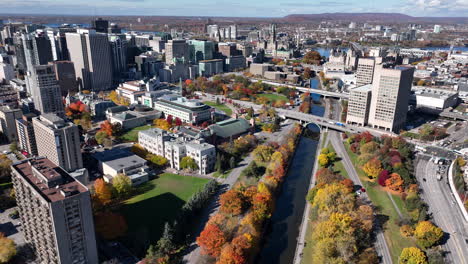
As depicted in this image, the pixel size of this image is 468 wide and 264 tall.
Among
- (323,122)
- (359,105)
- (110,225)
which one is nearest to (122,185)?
(110,225)

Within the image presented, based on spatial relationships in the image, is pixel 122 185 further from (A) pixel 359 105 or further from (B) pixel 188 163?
(A) pixel 359 105

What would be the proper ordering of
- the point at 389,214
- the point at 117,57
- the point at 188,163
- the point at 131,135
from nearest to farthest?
the point at 389,214
the point at 188,163
the point at 131,135
the point at 117,57

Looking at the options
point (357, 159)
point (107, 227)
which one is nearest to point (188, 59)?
point (357, 159)

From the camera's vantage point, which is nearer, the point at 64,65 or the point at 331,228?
the point at 331,228

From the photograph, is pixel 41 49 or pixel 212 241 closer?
pixel 212 241

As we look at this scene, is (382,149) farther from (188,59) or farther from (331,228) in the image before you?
(188,59)

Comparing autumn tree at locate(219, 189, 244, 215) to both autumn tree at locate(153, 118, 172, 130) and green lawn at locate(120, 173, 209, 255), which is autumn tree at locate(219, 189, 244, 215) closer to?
green lawn at locate(120, 173, 209, 255)

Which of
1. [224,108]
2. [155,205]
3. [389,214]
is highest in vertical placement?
[224,108]
